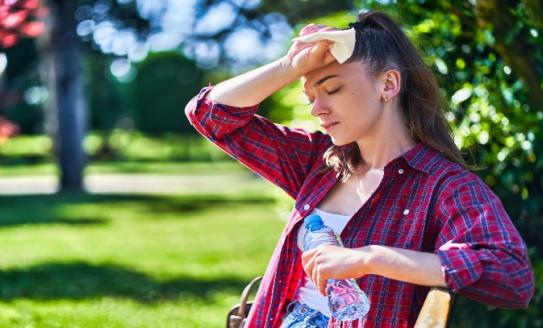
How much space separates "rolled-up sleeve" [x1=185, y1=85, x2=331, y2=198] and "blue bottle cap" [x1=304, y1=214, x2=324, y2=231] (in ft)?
1.45

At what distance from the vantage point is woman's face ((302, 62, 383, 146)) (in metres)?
2.43

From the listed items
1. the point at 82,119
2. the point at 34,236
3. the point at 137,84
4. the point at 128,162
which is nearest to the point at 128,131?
the point at 137,84

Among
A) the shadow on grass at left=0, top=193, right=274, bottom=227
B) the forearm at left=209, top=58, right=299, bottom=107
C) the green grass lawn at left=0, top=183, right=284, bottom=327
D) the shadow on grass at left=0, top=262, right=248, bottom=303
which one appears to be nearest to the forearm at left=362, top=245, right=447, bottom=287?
the forearm at left=209, top=58, right=299, bottom=107

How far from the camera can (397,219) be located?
2.42 metres

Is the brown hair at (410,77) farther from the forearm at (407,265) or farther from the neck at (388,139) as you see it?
the forearm at (407,265)

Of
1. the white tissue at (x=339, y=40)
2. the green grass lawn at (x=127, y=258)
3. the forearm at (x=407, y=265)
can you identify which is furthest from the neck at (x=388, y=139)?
the green grass lawn at (x=127, y=258)

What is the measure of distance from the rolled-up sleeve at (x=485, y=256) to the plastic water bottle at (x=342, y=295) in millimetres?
260

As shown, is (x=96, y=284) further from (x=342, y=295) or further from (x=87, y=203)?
(x=87, y=203)

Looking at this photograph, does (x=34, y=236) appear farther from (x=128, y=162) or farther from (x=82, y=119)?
(x=128, y=162)

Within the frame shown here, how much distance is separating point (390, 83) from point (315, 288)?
604 millimetres

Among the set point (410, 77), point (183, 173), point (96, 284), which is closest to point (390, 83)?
point (410, 77)

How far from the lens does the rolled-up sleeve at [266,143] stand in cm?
279

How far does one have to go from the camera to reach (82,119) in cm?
1573

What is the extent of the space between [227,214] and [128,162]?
13.4 meters
